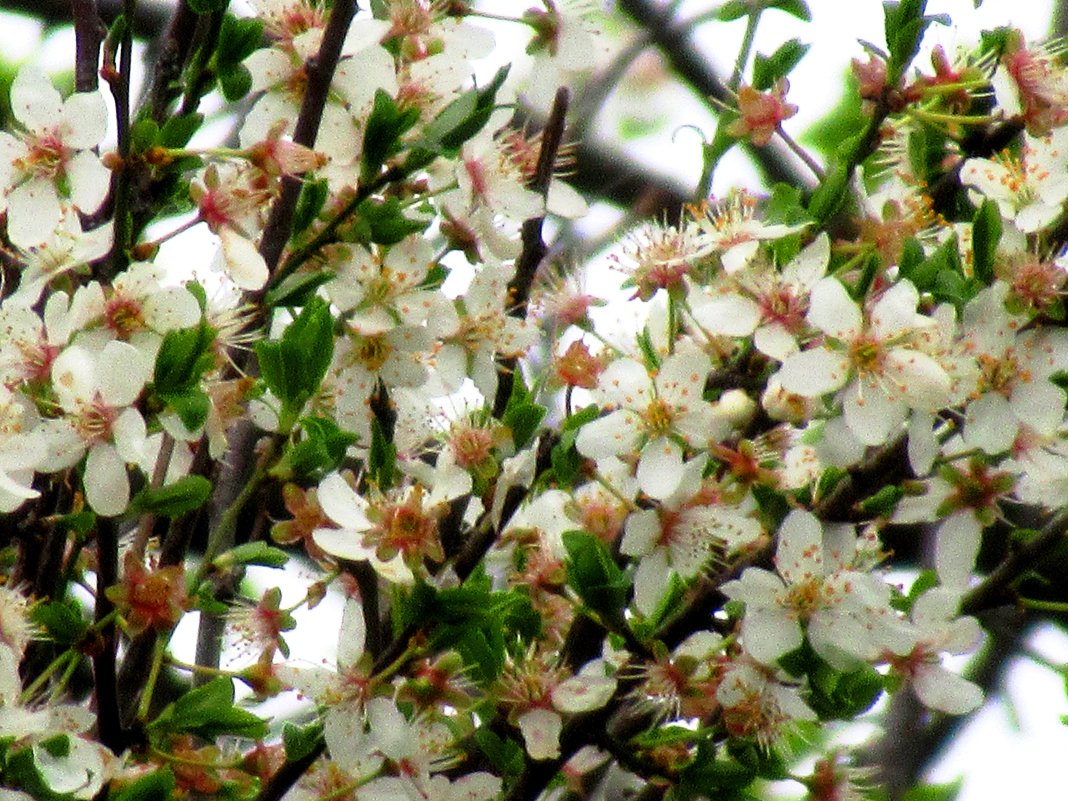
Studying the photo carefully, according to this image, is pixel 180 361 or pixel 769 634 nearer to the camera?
pixel 180 361

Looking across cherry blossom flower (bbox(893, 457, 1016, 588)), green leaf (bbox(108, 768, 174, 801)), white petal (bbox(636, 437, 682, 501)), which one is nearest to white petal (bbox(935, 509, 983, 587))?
cherry blossom flower (bbox(893, 457, 1016, 588))

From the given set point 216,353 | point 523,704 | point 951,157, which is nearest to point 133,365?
point 216,353

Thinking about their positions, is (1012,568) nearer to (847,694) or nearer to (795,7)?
(847,694)

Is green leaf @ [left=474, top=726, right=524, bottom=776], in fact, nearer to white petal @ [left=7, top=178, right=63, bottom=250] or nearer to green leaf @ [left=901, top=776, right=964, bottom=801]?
white petal @ [left=7, top=178, right=63, bottom=250]

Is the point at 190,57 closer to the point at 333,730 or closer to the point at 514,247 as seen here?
the point at 514,247

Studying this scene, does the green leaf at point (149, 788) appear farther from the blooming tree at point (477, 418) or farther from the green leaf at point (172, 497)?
the green leaf at point (172, 497)

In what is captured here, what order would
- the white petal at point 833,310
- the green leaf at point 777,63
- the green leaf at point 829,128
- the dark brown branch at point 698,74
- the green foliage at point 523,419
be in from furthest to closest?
the dark brown branch at point 698,74, the green leaf at point 829,128, the green leaf at point 777,63, the green foliage at point 523,419, the white petal at point 833,310

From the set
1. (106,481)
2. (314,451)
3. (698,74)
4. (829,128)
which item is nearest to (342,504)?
(314,451)

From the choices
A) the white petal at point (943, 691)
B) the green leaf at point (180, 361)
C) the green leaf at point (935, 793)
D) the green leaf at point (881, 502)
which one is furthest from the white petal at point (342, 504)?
the green leaf at point (935, 793)

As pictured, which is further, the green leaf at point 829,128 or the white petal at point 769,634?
the green leaf at point 829,128
